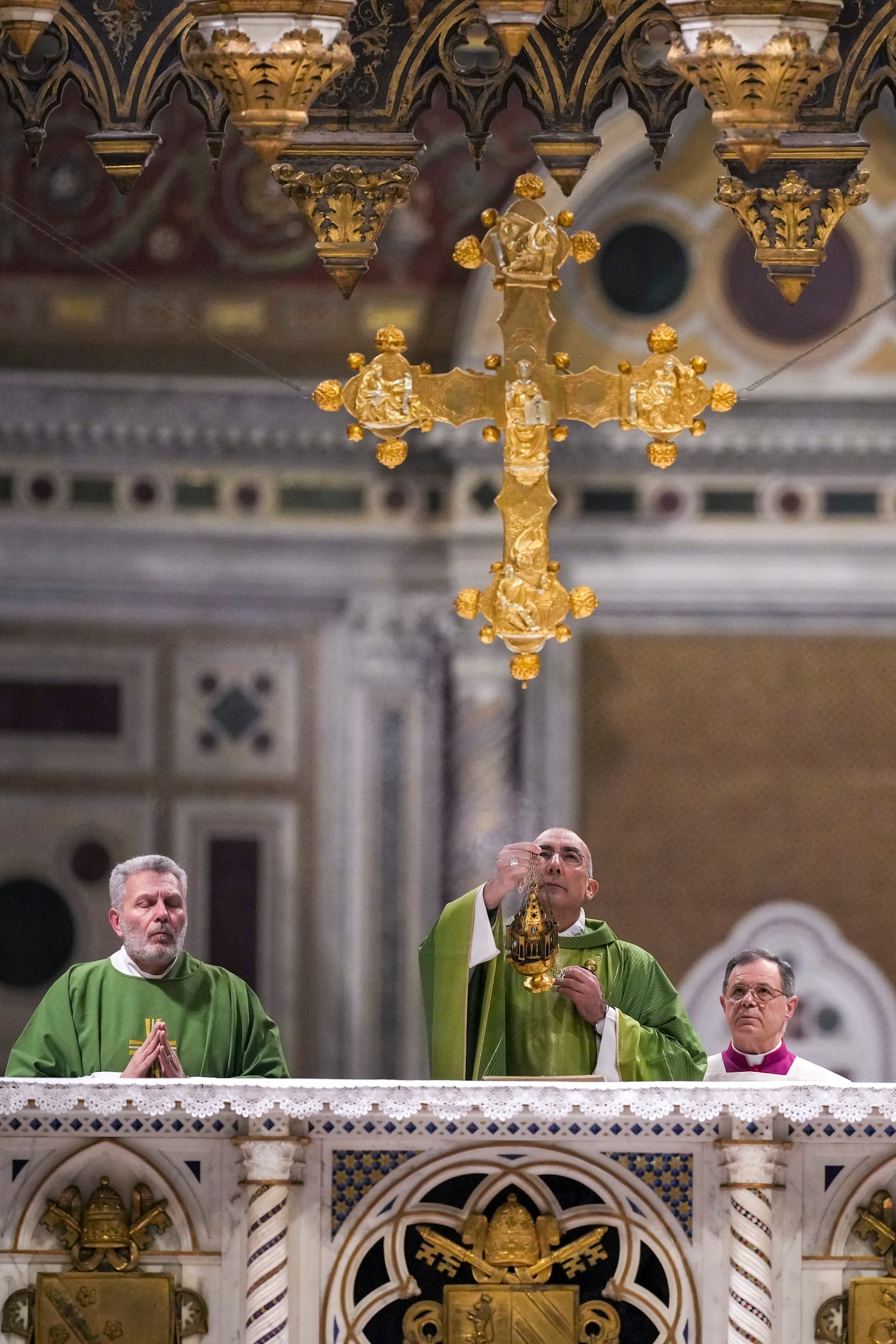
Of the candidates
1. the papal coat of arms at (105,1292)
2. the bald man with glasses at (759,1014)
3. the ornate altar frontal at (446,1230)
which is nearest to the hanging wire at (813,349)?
the bald man with glasses at (759,1014)

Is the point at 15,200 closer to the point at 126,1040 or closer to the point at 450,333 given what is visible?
the point at 450,333

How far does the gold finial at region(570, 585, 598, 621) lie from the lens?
7.90 m

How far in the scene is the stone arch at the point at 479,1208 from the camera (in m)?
7.20

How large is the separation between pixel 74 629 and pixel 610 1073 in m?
5.19

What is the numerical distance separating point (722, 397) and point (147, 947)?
199 centimetres

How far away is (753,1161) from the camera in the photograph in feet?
23.4

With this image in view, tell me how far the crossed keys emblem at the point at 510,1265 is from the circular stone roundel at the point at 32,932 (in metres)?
5.38

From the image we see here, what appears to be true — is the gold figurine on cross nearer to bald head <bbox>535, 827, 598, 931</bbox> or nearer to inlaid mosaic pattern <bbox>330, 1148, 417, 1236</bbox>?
bald head <bbox>535, 827, 598, 931</bbox>

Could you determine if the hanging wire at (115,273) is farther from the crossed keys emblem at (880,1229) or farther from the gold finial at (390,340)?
the crossed keys emblem at (880,1229)

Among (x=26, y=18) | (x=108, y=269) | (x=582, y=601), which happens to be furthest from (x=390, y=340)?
(x=108, y=269)

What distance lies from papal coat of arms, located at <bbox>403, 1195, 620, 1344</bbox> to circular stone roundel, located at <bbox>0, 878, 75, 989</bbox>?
5410 millimetres

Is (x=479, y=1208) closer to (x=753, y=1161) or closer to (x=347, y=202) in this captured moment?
(x=753, y=1161)

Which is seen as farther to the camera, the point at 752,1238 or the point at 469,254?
the point at 469,254

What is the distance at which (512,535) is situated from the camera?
8133 mm
